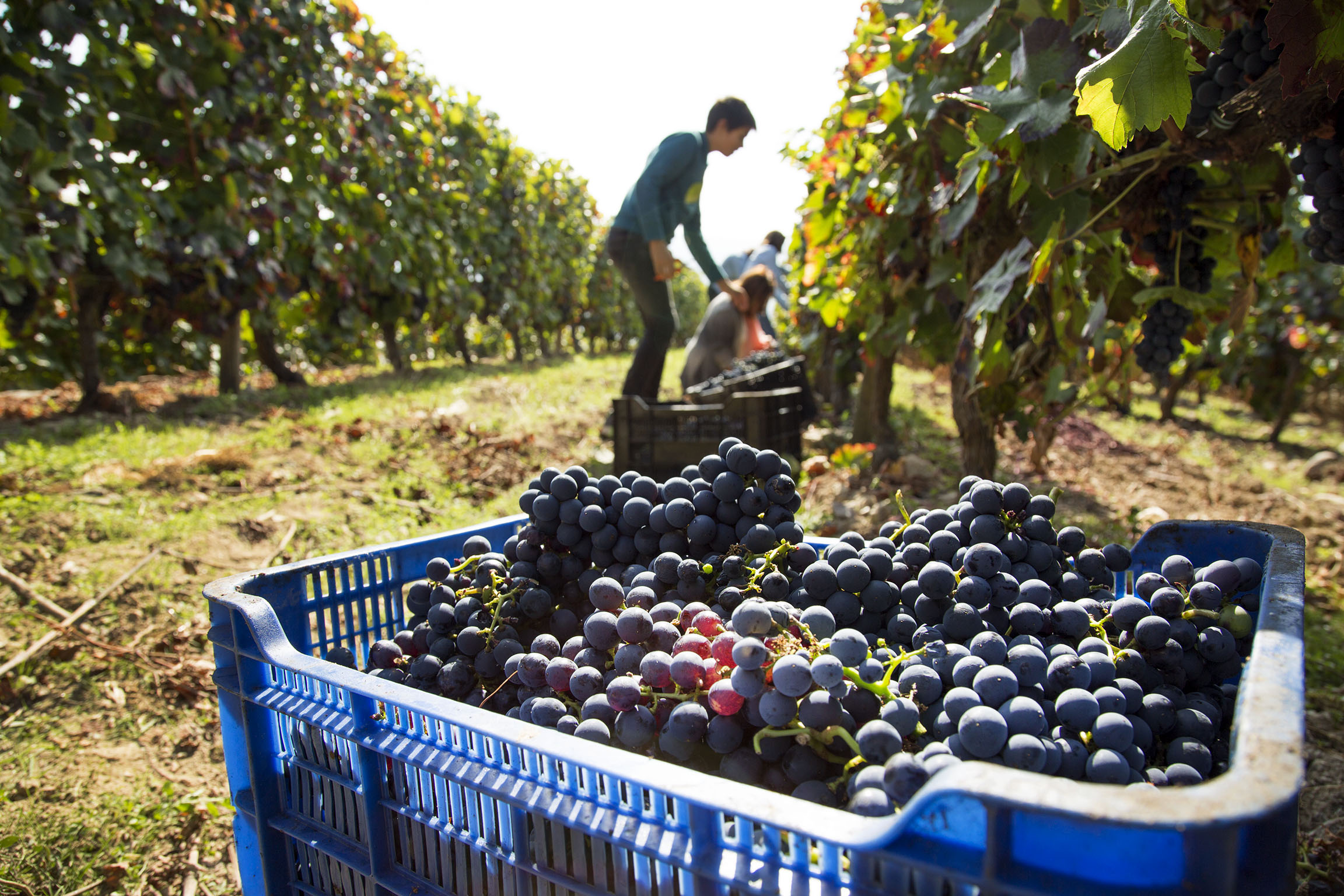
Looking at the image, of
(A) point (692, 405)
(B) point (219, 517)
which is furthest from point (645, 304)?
(B) point (219, 517)

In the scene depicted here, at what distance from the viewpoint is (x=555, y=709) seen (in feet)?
3.35

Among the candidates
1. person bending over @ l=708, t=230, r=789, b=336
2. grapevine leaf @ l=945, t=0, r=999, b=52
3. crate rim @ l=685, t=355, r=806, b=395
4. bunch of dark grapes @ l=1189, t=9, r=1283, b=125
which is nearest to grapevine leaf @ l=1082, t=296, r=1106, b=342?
bunch of dark grapes @ l=1189, t=9, r=1283, b=125

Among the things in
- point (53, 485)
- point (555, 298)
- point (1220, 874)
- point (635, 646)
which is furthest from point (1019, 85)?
point (555, 298)

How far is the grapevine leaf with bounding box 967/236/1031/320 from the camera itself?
77.4 inches

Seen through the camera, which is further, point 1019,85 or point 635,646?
point 1019,85

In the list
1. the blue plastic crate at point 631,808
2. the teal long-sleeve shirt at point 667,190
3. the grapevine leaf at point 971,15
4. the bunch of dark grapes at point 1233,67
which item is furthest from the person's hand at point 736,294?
the blue plastic crate at point 631,808

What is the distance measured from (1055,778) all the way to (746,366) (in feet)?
16.6

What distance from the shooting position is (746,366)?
5602 mm

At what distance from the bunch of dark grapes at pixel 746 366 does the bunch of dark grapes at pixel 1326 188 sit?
11.2ft

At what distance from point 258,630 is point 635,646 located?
585 mm

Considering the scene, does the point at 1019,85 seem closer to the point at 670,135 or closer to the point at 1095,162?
the point at 1095,162

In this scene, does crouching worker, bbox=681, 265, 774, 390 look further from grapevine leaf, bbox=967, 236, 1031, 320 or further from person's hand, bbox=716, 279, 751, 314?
grapevine leaf, bbox=967, 236, 1031, 320

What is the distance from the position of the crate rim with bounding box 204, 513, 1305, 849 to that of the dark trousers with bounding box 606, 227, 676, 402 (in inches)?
146

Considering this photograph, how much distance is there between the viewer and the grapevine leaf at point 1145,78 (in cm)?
104
